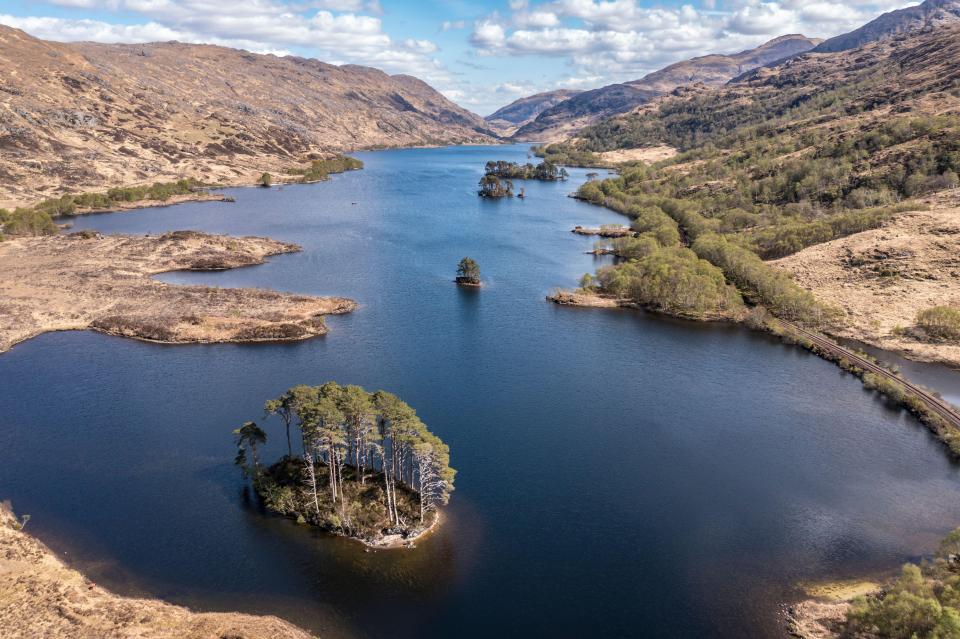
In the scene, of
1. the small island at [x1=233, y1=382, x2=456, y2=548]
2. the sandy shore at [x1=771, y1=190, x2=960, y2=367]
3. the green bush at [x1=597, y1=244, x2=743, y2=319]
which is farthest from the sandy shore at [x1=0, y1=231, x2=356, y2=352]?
the sandy shore at [x1=771, y1=190, x2=960, y2=367]

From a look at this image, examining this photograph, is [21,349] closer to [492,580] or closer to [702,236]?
[492,580]

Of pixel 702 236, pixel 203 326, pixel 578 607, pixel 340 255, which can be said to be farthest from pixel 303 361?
pixel 702 236

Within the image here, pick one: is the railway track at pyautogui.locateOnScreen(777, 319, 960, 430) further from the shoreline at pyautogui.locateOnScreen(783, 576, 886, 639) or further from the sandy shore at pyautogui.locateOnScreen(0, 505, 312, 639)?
the sandy shore at pyautogui.locateOnScreen(0, 505, 312, 639)

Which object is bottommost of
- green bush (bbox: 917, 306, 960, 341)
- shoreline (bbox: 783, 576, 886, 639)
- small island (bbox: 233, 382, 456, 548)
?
shoreline (bbox: 783, 576, 886, 639)

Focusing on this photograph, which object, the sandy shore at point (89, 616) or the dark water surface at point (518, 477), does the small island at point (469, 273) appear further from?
the sandy shore at point (89, 616)

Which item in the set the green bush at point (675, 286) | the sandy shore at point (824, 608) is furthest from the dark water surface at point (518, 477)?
the green bush at point (675, 286)

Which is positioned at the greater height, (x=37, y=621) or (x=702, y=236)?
(x=702, y=236)
